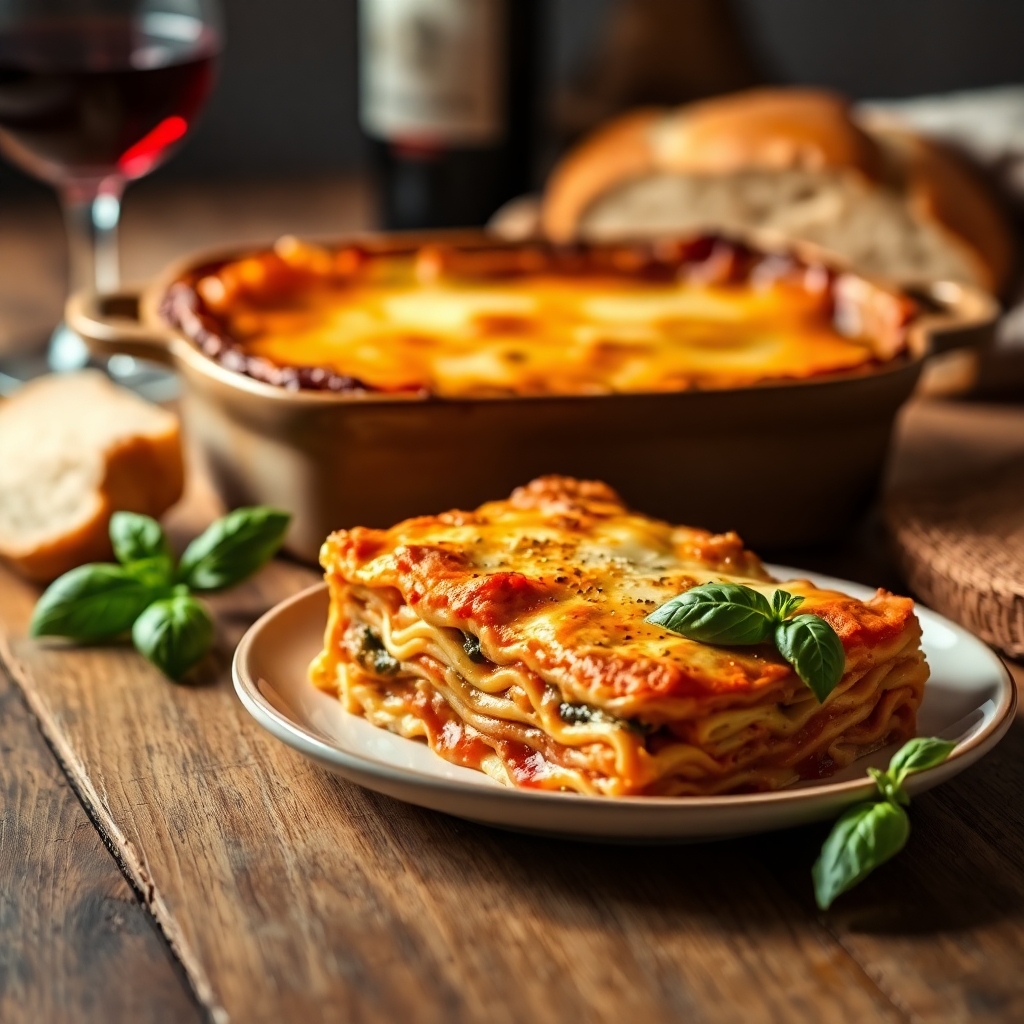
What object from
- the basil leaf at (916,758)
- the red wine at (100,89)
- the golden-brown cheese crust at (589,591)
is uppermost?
the red wine at (100,89)

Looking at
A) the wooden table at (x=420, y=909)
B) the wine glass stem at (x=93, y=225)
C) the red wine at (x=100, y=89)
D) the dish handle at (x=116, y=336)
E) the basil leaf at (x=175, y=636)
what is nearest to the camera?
the wooden table at (x=420, y=909)

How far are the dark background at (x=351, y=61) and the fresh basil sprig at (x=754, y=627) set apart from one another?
2.41m

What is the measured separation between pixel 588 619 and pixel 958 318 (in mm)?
970

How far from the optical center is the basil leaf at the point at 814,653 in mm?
1139

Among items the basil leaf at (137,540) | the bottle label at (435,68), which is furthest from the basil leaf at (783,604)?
the bottle label at (435,68)

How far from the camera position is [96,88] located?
2.10 m

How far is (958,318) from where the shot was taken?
6.46ft

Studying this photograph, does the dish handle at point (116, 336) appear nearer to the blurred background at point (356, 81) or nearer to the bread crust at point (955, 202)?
the blurred background at point (356, 81)

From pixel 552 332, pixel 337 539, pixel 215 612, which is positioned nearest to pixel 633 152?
pixel 552 332

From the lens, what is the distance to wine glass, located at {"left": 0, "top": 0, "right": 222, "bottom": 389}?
2094 millimetres

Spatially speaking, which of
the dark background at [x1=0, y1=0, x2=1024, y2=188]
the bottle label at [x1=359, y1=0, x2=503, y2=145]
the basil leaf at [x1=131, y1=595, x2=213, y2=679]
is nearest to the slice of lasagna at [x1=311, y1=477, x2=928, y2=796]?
the basil leaf at [x1=131, y1=595, x2=213, y2=679]

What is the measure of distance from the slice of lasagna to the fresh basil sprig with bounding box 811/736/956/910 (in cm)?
8

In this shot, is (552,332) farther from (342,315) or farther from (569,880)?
(569,880)

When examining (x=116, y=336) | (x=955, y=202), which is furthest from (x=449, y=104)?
(x=116, y=336)
